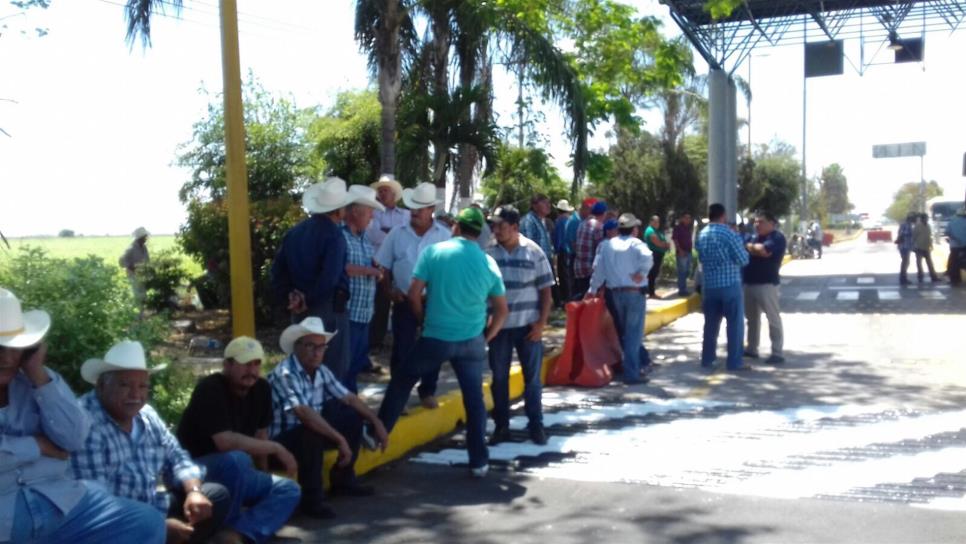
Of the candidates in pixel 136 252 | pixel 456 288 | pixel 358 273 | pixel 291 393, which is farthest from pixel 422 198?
pixel 136 252

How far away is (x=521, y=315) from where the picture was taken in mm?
8383

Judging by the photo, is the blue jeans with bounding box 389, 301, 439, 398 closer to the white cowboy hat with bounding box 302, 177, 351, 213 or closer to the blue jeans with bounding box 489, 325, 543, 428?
the blue jeans with bounding box 489, 325, 543, 428

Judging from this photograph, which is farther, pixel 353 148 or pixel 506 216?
pixel 353 148

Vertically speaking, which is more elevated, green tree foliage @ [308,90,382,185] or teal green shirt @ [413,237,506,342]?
green tree foliage @ [308,90,382,185]

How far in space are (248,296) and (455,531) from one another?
87.4 inches

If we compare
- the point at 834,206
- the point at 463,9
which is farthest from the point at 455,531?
the point at 834,206

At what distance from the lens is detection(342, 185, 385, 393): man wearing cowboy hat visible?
834cm

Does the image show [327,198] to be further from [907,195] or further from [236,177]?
[907,195]

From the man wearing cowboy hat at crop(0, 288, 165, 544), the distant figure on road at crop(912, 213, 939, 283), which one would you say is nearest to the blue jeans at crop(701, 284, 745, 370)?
the man wearing cowboy hat at crop(0, 288, 165, 544)

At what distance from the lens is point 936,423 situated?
9.13 m

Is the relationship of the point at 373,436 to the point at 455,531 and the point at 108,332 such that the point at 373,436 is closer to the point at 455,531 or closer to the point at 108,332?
the point at 455,531

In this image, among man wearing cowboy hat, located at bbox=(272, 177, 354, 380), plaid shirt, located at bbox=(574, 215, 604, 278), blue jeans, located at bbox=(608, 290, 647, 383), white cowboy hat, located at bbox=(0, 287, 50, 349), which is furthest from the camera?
plaid shirt, located at bbox=(574, 215, 604, 278)

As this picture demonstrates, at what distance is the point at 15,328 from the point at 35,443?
48cm

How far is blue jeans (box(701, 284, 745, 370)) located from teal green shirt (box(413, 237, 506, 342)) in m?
4.92
